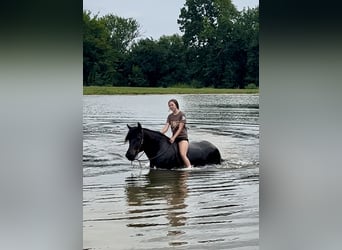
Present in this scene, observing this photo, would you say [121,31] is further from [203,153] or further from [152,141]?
[203,153]

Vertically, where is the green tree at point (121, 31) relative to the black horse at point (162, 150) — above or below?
above

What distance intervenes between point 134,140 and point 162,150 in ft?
0.59

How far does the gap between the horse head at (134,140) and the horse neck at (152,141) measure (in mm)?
30

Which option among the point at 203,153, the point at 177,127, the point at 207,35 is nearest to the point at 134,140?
the point at 177,127

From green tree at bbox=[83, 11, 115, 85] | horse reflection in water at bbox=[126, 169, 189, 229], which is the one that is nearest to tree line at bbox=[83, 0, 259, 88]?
green tree at bbox=[83, 11, 115, 85]

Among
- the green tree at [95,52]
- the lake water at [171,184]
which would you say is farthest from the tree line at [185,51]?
the lake water at [171,184]

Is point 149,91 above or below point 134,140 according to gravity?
above

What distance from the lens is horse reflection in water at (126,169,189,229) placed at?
3.27 m

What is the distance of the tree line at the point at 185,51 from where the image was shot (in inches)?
131

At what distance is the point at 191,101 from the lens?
3.40m

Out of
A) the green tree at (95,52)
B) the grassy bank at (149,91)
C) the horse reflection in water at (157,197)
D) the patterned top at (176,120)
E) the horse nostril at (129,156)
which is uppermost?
the green tree at (95,52)

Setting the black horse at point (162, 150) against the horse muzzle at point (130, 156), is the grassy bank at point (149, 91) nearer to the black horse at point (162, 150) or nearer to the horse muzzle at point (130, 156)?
the black horse at point (162, 150)

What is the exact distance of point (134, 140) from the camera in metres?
3.34
